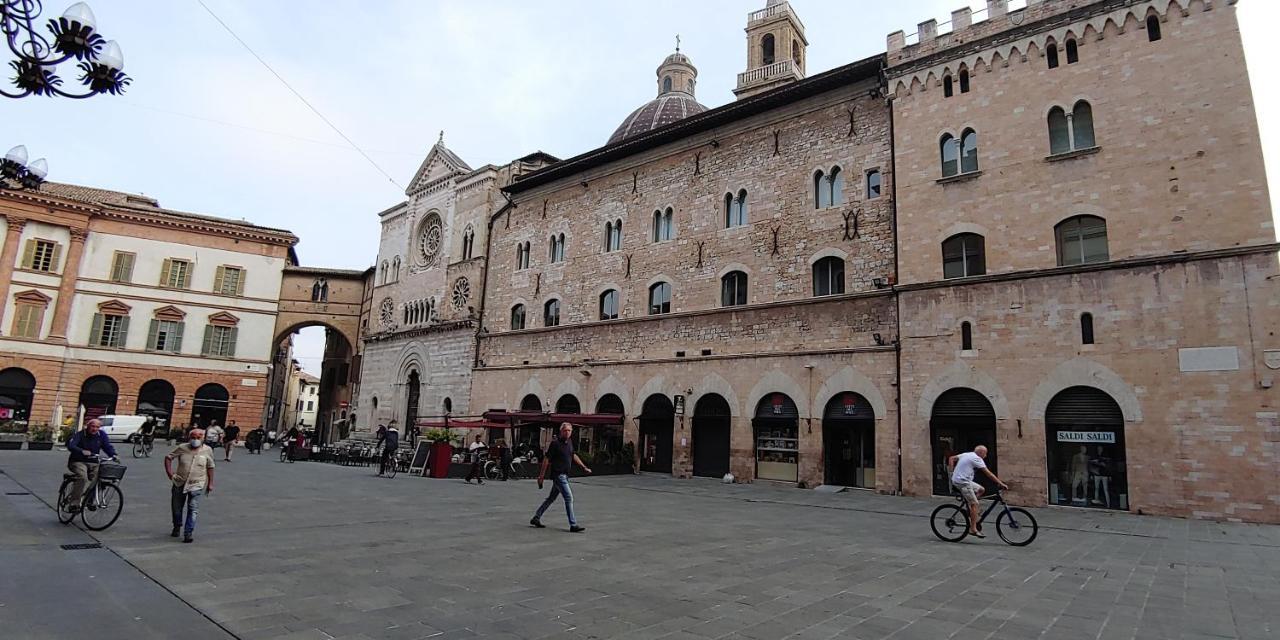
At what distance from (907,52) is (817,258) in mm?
6804

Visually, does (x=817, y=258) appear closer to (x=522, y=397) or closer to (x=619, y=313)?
(x=619, y=313)

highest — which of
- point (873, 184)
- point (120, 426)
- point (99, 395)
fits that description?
point (873, 184)

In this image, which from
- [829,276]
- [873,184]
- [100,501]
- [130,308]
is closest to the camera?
[100,501]

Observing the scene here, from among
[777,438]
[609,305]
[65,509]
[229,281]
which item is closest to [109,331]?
[229,281]

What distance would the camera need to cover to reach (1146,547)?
1020cm

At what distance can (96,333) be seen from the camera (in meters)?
39.4

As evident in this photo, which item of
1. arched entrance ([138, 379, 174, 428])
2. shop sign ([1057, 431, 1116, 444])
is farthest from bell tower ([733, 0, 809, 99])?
arched entrance ([138, 379, 174, 428])

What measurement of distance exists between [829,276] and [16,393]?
4492 cm

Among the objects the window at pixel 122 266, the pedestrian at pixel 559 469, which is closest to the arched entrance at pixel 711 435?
the pedestrian at pixel 559 469

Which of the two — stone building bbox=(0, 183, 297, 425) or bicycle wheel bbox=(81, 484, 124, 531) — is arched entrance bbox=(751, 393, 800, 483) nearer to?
bicycle wheel bbox=(81, 484, 124, 531)

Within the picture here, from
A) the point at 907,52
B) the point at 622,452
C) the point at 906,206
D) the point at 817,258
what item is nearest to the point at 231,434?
the point at 622,452

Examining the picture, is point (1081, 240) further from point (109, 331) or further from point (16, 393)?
point (16, 393)

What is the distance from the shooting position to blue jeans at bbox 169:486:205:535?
8.34 meters

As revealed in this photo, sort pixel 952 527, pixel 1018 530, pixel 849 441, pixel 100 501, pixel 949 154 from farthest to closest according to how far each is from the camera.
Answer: pixel 849 441
pixel 949 154
pixel 952 527
pixel 1018 530
pixel 100 501
